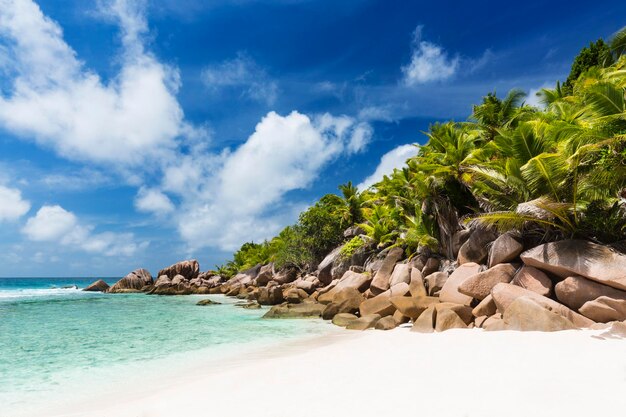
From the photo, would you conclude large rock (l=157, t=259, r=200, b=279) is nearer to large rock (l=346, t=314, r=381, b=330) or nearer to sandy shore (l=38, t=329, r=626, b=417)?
large rock (l=346, t=314, r=381, b=330)

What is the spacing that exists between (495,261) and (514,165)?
3153mm

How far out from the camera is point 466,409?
3.96m

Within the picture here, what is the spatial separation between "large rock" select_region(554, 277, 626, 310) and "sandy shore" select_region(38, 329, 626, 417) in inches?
70.9

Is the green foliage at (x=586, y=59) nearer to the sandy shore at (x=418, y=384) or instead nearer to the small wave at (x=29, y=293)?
the sandy shore at (x=418, y=384)

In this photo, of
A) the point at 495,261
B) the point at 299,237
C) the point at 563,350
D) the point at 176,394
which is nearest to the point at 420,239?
the point at 495,261

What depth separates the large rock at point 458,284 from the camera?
37.4ft

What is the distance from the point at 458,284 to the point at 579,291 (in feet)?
12.2

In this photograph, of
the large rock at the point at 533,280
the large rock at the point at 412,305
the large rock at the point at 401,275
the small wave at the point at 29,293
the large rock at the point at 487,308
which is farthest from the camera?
the small wave at the point at 29,293

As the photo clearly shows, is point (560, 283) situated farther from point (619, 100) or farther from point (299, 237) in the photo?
point (299, 237)

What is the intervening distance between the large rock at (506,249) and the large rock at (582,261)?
38.6 inches

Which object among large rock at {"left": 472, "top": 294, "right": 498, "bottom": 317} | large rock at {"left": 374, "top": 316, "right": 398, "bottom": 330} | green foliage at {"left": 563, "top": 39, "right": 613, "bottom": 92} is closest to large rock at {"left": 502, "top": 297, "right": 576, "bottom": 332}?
large rock at {"left": 472, "top": 294, "right": 498, "bottom": 317}

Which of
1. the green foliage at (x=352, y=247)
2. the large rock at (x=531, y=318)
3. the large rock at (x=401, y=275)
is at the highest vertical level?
the green foliage at (x=352, y=247)

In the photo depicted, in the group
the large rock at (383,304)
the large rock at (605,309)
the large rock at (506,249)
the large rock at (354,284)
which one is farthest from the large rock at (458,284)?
the large rock at (354,284)

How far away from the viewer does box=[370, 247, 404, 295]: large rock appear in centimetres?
1785
